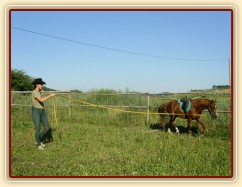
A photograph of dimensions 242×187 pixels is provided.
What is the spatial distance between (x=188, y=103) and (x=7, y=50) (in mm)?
6772

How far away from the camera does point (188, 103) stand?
1019 centimetres

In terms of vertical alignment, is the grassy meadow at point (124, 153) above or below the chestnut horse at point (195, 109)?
below

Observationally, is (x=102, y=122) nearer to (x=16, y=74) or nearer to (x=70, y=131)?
(x=70, y=131)

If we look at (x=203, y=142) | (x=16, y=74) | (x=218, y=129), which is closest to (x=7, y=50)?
(x=203, y=142)

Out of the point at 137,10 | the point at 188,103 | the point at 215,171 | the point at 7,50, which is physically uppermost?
the point at 137,10

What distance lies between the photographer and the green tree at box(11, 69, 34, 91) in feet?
100

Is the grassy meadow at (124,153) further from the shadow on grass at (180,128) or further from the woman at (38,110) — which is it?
the woman at (38,110)

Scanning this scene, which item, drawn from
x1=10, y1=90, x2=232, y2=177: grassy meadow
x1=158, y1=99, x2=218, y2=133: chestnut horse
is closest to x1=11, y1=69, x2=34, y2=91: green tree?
x1=10, y1=90, x2=232, y2=177: grassy meadow

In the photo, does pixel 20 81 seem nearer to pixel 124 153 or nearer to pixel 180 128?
pixel 180 128

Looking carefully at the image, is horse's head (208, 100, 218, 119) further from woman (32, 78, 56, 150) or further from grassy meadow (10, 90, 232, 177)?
woman (32, 78, 56, 150)

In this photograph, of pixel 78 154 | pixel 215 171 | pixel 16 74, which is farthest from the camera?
pixel 16 74

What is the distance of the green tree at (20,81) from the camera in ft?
100

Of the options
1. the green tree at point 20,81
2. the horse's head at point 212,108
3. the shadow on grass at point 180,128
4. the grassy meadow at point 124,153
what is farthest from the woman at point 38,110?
the green tree at point 20,81

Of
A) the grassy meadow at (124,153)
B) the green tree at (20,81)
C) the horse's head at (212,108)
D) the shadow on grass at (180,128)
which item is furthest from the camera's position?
the green tree at (20,81)
